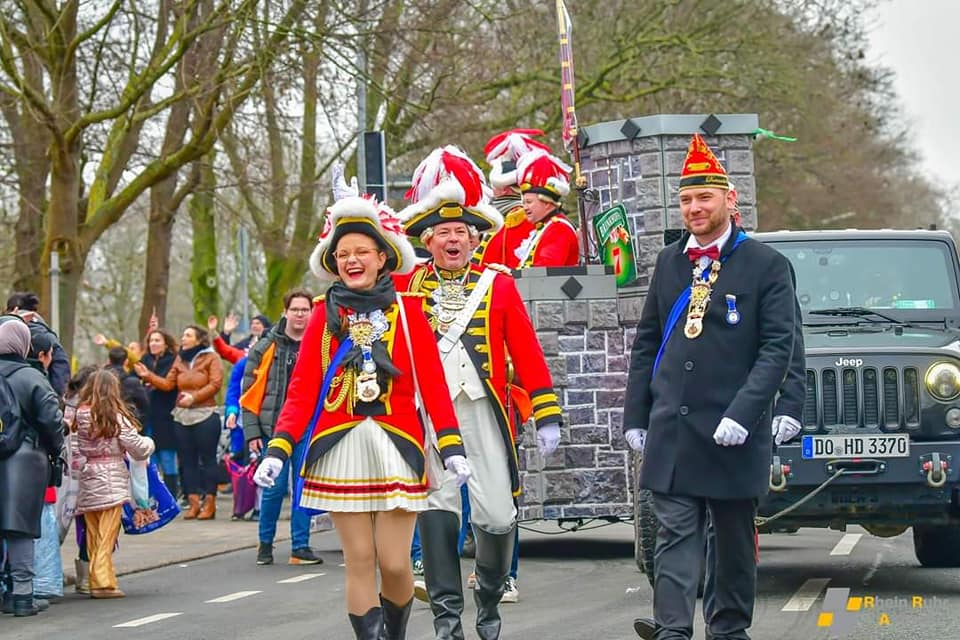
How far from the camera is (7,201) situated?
2955 centimetres

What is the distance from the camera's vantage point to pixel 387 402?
24.8ft

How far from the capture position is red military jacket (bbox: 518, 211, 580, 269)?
40.8ft

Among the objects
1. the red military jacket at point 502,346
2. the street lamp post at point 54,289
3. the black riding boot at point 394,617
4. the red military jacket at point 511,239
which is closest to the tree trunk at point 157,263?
the street lamp post at point 54,289

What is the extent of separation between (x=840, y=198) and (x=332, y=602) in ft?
107

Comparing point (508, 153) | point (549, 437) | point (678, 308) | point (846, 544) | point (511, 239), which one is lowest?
point (846, 544)

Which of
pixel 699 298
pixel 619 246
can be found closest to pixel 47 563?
pixel 619 246

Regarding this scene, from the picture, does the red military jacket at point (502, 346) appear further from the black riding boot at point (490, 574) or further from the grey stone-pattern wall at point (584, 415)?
the grey stone-pattern wall at point (584, 415)

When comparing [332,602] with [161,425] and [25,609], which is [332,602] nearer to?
[25,609]

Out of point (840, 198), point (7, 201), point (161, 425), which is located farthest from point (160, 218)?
point (840, 198)

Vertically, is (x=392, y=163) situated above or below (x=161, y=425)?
above

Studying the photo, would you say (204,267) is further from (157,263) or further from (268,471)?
(268,471)

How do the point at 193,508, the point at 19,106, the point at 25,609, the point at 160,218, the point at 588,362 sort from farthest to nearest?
the point at 160,218
the point at 19,106
the point at 193,508
the point at 588,362
the point at 25,609

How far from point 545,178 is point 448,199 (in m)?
3.46

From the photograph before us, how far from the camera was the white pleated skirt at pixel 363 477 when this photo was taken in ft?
24.3
